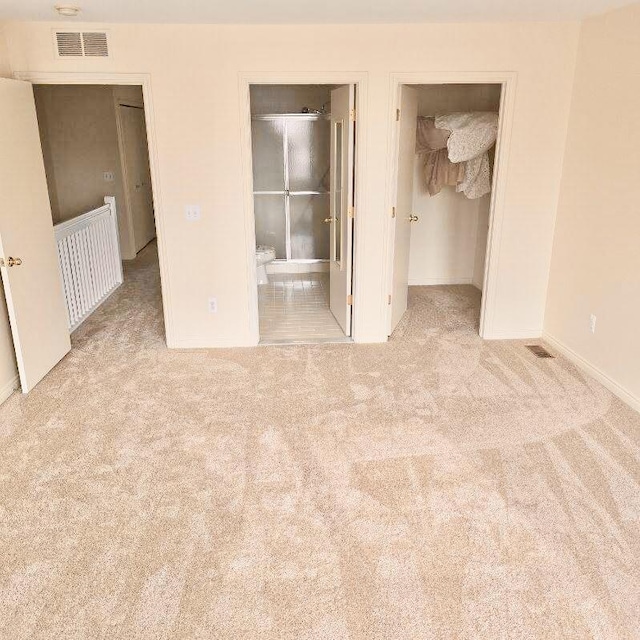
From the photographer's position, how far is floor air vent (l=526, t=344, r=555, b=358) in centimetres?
421

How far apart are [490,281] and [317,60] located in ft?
6.91

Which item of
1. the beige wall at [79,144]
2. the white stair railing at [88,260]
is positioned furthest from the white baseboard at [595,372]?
the beige wall at [79,144]

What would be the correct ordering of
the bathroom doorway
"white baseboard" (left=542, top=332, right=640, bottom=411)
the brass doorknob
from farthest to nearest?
1. the bathroom doorway
2. "white baseboard" (left=542, top=332, right=640, bottom=411)
3. the brass doorknob

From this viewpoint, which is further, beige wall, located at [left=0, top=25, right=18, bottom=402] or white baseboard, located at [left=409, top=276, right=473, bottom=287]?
white baseboard, located at [left=409, top=276, right=473, bottom=287]

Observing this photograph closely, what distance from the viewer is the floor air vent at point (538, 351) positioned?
4.21 metres

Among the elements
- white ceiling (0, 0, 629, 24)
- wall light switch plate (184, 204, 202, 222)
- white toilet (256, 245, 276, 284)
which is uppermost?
white ceiling (0, 0, 629, 24)

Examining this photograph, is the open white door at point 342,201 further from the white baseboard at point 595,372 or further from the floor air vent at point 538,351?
the white baseboard at point 595,372

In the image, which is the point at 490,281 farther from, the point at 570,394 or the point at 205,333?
the point at 205,333

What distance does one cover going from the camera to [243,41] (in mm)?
3771

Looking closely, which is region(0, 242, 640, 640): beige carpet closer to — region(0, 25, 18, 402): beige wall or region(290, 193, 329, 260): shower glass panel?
region(0, 25, 18, 402): beige wall

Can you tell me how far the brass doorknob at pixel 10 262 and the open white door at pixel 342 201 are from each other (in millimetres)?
2294

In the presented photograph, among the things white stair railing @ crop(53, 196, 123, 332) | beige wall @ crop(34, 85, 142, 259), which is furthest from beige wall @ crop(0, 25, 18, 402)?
beige wall @ crop(34, 85, 142, 259)

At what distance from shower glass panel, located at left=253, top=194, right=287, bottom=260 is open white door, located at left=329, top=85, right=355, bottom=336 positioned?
196 centimetres

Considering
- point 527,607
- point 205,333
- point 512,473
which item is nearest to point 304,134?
point 205,333
